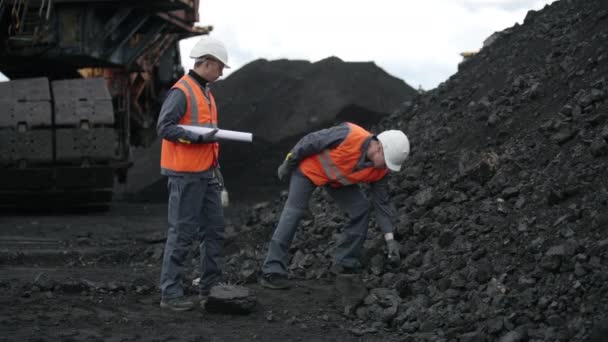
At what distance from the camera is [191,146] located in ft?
18.0

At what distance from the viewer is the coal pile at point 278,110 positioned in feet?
50.6

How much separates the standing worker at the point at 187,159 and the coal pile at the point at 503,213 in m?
1.10

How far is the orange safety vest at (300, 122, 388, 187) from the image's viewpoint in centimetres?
609

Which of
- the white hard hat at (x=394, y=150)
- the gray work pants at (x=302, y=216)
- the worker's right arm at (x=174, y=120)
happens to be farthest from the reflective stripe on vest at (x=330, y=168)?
the worker's right arm at (x=174, y=120)

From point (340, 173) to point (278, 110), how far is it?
1044 cm

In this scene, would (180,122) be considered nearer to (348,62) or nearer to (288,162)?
(288,162)

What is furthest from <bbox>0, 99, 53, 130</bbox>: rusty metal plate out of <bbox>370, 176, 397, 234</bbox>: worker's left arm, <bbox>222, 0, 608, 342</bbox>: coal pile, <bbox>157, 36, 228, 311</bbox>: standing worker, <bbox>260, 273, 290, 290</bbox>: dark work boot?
<bbox>370, 176, 397, 234</bbox>: worker's left arm

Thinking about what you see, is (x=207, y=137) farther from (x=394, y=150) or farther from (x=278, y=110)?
(x=278, y=110)

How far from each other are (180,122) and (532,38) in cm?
617

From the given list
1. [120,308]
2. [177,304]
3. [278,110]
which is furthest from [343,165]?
[278,110]

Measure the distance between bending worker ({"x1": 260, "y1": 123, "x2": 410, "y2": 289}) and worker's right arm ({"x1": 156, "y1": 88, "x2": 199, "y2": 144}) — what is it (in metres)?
1.03

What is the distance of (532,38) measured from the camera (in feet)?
33.9

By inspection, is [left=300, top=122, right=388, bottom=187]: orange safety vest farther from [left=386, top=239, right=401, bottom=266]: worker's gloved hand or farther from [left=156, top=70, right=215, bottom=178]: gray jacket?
[left=156, top=70, right=215, bottom=178]: gray jacket

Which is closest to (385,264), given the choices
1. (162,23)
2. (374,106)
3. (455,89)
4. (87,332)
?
(87,332)
